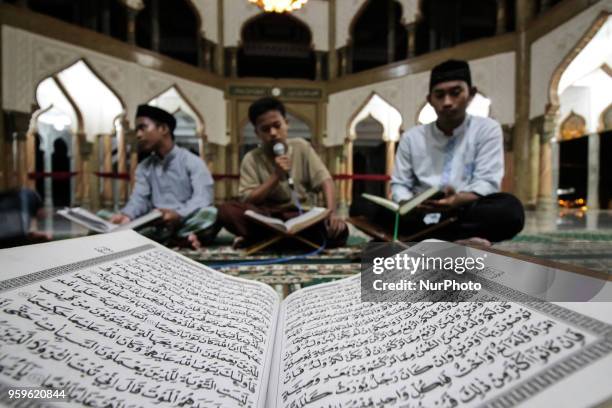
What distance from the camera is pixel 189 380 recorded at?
0.31 m

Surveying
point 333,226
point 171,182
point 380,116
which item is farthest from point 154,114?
point 380,116

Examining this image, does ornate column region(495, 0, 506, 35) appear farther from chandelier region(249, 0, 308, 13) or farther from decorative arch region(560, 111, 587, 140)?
chandelier region(249, 0, 308, 13)

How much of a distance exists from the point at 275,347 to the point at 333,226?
4.52ft

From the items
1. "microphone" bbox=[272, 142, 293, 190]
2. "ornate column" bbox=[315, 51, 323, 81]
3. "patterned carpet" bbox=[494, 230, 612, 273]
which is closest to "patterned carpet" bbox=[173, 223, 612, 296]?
"patterned carpet" bbox=[494, 230, 612, 273]

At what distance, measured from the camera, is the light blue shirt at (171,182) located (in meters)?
2.01

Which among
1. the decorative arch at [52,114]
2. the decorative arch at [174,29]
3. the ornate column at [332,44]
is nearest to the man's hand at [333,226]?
the decorative arch at [52,114]

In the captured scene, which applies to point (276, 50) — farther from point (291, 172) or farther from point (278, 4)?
point (291, 172)

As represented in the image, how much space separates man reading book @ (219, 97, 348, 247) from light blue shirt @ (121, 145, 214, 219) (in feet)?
0.73

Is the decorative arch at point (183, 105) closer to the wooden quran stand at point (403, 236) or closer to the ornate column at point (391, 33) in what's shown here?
the ornate column at point (391, 33)

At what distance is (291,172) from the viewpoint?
6.73 ft

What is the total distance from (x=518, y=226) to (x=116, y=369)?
4.70 ft

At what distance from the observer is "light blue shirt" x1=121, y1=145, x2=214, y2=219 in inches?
79.2

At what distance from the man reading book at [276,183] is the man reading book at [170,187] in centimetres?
15

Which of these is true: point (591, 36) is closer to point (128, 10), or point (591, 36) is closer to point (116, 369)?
point (116, 369)
